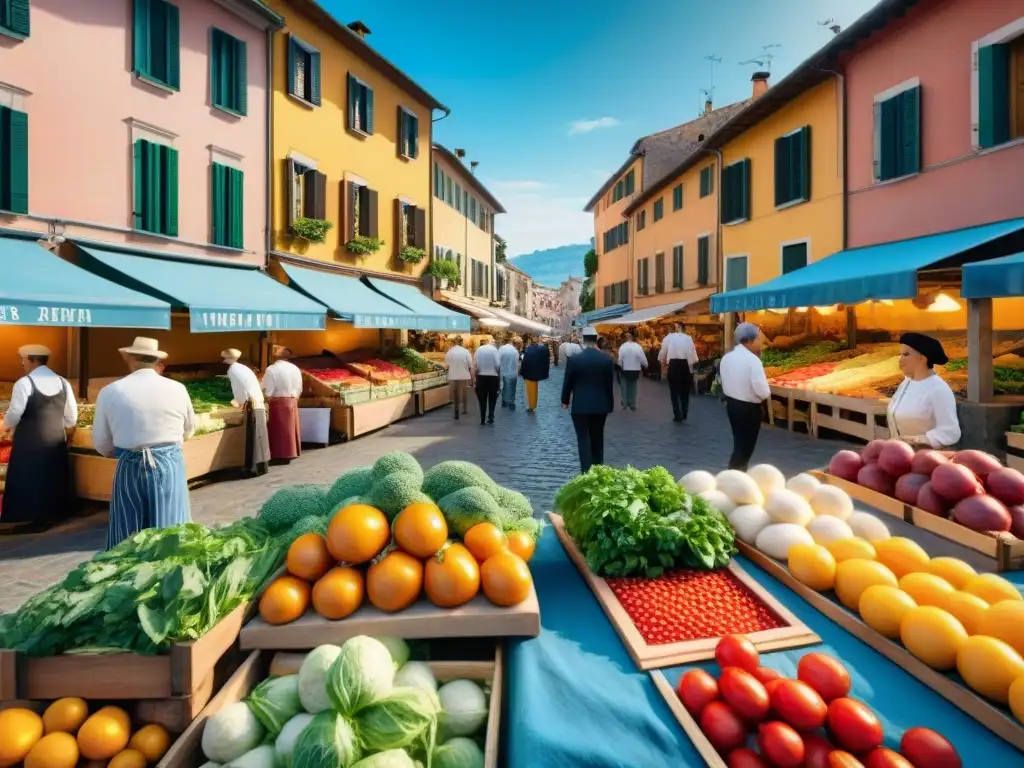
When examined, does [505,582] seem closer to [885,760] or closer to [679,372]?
[885,760]

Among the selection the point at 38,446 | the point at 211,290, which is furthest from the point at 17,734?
the point at 211,290

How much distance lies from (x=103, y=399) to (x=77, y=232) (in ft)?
22.3

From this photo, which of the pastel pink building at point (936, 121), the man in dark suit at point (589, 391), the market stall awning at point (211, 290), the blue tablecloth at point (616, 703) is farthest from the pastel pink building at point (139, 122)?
the pastel pink building at point (936, 121)

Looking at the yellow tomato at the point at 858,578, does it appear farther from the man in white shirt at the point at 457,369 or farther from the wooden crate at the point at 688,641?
the man in white shirt at the point at 457,369

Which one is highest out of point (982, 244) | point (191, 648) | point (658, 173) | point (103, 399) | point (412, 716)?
point (658, 173)

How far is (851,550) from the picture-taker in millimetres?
2537

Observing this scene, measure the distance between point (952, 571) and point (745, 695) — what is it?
123cm

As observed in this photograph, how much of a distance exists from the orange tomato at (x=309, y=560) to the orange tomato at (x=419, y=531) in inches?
11.5

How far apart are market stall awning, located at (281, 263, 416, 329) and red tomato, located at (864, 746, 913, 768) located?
12321 millimetres

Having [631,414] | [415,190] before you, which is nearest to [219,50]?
[415,190]

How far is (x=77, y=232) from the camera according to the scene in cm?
943

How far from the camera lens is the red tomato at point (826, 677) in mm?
1808

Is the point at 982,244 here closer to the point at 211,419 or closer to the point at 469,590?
the point at 469,590

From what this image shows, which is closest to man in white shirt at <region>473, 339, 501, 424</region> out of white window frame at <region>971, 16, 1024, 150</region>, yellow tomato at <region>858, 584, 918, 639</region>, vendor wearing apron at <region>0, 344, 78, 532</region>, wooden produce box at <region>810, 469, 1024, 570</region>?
vendor wearing apron at <region>0, 344, 78, 532</region>
